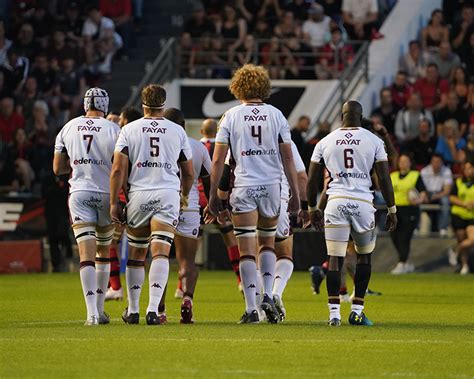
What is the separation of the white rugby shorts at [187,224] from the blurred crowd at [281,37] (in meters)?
15.9

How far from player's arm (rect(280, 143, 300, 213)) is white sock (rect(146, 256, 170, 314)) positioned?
139 cm

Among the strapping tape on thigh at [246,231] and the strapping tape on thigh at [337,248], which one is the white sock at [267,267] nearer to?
the strapping tape on thigh at [246,231]

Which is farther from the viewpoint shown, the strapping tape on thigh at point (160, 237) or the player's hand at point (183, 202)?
the player's hand at point (183, 202)

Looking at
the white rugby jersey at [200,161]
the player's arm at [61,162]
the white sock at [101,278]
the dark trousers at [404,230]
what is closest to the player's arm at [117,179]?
the player's arm at [61,162]

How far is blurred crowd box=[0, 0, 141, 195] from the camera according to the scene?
31625 millimetres

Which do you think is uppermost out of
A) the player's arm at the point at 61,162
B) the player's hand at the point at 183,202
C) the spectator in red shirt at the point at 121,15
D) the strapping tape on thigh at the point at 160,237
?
the spectator in red shirt at the point at 121,15

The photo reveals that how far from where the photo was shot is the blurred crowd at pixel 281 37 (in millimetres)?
32750

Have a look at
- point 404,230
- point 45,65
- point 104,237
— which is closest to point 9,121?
point 45,65

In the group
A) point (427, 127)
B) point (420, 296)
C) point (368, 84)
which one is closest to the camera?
point (420, 296)

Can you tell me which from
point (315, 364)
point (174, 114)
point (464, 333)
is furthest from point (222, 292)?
point (315, 364)

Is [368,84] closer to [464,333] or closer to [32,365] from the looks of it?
[464,333]

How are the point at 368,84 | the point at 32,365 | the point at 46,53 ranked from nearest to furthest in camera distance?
the point at 32,365
the point at 368,84
the point at 46,53

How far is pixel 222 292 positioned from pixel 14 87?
41.0ft

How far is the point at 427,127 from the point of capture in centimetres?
2995
